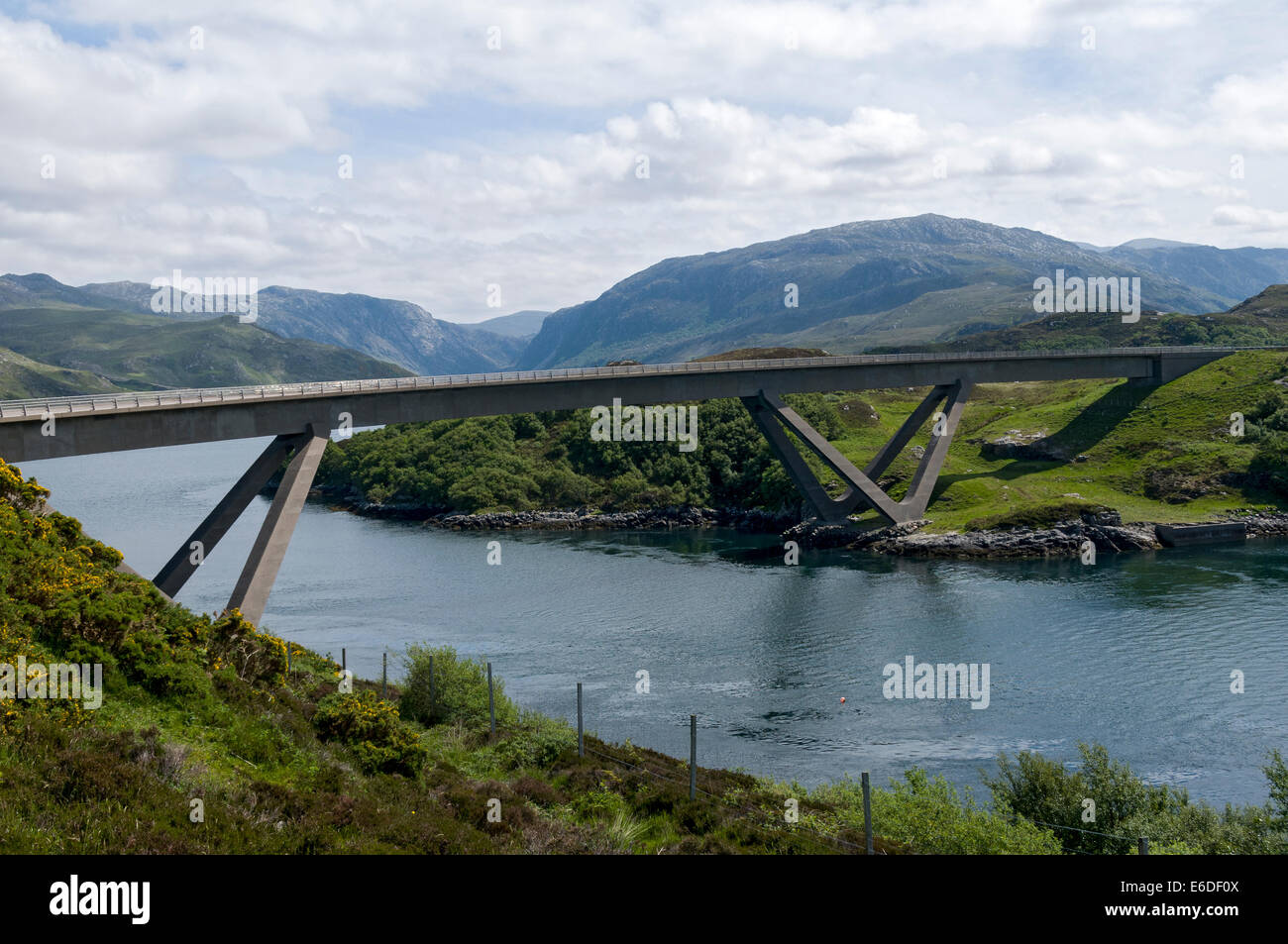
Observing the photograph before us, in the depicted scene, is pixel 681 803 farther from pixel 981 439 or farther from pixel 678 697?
pixel 981 439

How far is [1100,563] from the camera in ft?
270

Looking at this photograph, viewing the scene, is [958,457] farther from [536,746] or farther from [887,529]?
[536,746]

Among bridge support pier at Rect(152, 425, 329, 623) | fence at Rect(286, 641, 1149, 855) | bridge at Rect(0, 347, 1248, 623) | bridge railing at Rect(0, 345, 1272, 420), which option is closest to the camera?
fence at Rect(286, 641, 1149, 855)

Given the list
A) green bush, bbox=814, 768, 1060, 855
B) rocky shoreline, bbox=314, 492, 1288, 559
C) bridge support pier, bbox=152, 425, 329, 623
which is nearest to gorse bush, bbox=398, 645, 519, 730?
green bush, bbox=814, 768, 1060, 855

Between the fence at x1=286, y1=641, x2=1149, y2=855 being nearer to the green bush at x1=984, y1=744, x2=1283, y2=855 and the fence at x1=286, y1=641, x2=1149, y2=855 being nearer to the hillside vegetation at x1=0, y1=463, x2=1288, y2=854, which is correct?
the hillside vegetation at x1=0, y1=463, x2=1288, y2=854

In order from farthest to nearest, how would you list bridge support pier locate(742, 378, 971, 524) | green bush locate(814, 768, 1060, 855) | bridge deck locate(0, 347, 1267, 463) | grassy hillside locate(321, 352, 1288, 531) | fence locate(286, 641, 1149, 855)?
grassy hillside locate(321, 352, 1288, 531)
bridge support pier locate(742, 378, 971, 524)
bridge deck locate(0, 347, 1267, 463)
green bush locate(814, 768, 1060, 855)
fence locate(286, 641, 1149, 855)

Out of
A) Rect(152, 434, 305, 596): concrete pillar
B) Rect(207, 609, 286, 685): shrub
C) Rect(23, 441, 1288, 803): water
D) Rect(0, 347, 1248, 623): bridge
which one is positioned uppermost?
Rect(0, 347, 1248, 623): bridge

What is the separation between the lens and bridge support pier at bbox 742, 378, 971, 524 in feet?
309

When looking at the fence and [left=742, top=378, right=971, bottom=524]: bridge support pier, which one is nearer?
the fence

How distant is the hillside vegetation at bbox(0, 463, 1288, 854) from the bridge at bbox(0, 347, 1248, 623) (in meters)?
14.3

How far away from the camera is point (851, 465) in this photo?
100 metres

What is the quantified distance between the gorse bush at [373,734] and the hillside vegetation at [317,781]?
0.07 meters

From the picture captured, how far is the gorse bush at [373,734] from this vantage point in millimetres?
25438
